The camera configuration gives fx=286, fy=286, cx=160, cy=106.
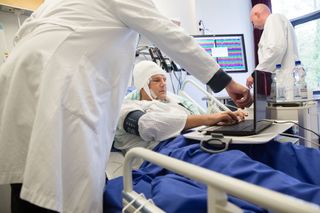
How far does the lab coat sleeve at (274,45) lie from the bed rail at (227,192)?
2.55m

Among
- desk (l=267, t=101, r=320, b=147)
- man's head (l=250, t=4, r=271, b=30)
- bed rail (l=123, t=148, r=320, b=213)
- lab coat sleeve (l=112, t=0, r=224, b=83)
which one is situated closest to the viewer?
bed rail (l=123, t=148, r=320, b=213)

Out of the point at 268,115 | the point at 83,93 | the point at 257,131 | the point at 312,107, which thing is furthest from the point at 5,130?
the point at 312,107

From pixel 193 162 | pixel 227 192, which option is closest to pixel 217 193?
pixel 227 192

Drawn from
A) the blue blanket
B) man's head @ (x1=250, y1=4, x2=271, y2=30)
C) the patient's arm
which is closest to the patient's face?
the patient's arm

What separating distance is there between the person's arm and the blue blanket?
0.92 feet

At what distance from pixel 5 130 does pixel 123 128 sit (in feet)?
2.27

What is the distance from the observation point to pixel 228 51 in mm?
3213

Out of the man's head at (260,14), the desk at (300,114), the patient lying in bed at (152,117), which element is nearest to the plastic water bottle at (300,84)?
the desk at (300,114)

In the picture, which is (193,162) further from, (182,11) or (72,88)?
(182,11)

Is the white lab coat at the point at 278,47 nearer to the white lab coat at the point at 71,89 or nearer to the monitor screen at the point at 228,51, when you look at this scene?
the monitor screen at the point at 228,51

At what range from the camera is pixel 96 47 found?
1.00 m

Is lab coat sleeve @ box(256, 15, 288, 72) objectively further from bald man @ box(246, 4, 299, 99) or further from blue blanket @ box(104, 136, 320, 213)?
blue blanket @ box(104, 136, 320, 213)

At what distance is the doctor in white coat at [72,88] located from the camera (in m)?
0.86

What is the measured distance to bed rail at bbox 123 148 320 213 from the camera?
356 millimetres
